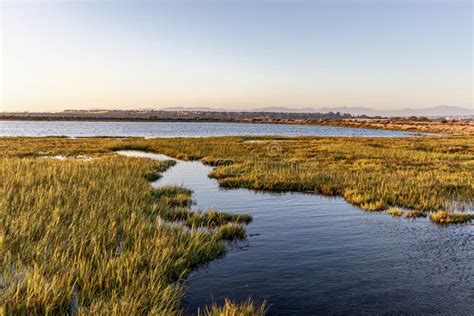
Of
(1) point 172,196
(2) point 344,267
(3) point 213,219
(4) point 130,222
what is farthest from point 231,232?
(1) point 172,196

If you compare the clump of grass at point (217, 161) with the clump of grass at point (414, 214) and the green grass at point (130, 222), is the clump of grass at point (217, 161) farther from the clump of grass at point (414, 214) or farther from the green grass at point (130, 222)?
the clump of grass at point (414, 214)

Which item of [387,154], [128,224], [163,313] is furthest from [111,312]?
[387,154]

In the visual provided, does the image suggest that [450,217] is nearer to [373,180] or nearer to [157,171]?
[373,180]

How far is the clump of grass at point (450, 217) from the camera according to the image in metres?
16.7

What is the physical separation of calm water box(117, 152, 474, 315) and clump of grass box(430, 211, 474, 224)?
44 centimetres

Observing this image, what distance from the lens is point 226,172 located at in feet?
98.4

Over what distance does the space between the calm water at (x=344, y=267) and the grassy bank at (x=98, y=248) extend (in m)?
0.93

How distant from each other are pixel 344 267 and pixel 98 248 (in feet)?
24.9

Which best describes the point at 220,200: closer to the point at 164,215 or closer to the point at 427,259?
the point at 164,215

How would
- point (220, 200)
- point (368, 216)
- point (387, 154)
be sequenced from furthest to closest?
point (387, 154) → point (220, 200) → point (368, 216)

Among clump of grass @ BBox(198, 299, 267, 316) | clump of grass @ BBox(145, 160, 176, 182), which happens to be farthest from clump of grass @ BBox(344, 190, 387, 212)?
clump of grass @ BBox(145, 160, 176, 182)

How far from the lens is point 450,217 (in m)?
16.9

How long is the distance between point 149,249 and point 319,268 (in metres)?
5.35

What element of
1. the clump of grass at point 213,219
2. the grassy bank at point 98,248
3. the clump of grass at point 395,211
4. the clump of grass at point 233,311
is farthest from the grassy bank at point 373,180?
the clump of grass at point 233,311
